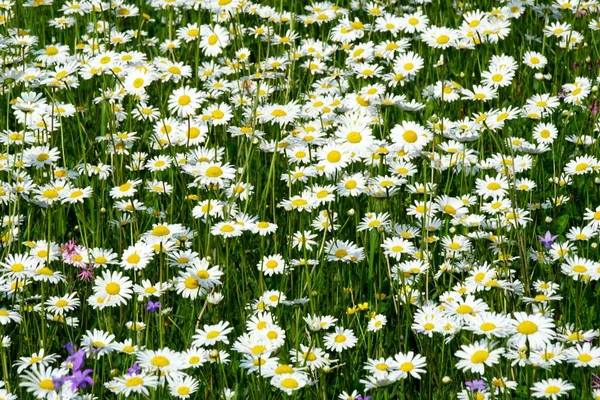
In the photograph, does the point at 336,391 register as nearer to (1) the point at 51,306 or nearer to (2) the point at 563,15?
(1) the point at 51,306

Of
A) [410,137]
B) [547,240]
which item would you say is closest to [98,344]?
[547,240]

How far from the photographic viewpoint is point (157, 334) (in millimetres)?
3090

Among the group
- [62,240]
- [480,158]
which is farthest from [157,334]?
[480,158]

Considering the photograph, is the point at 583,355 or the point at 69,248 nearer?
the point at 583,355

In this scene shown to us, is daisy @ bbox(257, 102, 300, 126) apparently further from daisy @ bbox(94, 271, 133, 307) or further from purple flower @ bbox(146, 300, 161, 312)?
purple flower @ bbox(146, 300, 161, 312)

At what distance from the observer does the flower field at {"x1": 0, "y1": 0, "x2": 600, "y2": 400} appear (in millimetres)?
2699

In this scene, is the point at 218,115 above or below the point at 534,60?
below

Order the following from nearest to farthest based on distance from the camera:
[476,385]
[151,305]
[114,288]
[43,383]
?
[43,383] → [476,385] → [151,305] → [114,288]

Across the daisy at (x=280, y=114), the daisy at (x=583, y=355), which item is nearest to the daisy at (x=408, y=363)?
the daisy at (x=583, y=355)

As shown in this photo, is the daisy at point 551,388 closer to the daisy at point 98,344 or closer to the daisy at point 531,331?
the daisy at point 531,331

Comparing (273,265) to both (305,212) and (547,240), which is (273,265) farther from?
(547,240)

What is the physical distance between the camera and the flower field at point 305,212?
270 cm

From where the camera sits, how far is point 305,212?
3.69 meters

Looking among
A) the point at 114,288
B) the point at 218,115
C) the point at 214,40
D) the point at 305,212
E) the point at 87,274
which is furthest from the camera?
Result: the point at 214,40
